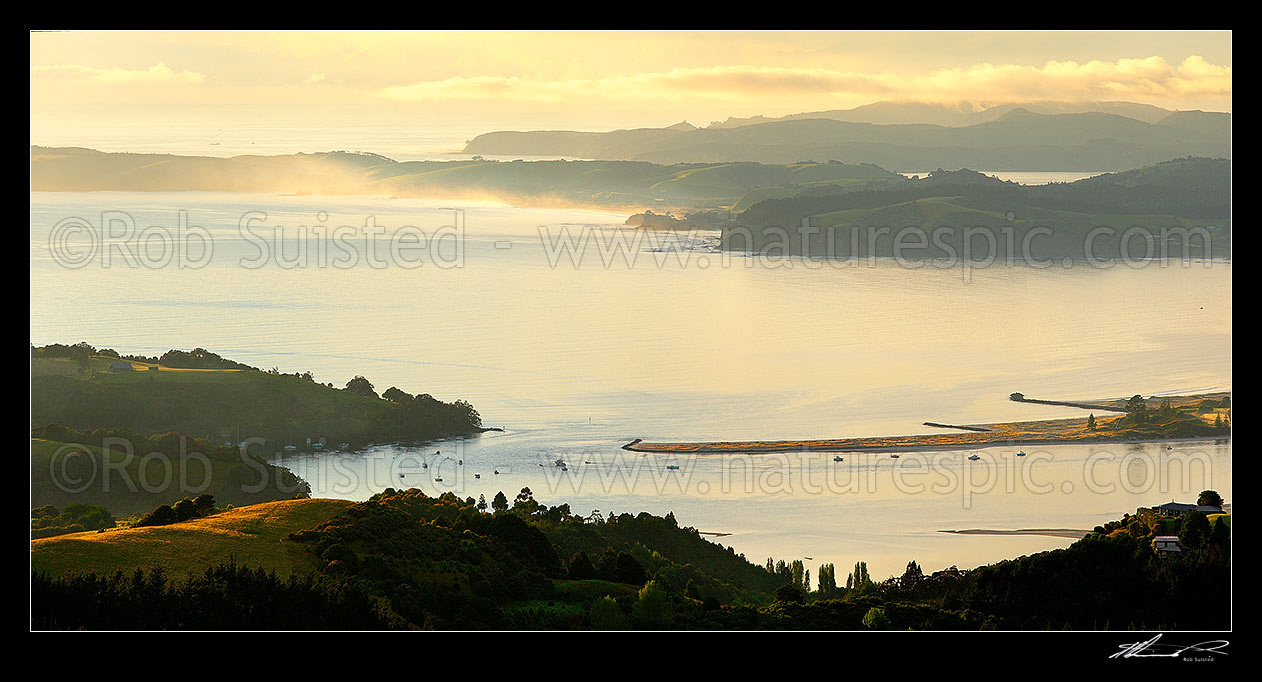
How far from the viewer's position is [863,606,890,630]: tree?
15732 mm

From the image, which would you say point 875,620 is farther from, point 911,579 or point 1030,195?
point 1030,195

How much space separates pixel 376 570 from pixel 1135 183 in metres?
20.2

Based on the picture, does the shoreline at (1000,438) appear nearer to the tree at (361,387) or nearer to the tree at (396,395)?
the tree at (396,395)

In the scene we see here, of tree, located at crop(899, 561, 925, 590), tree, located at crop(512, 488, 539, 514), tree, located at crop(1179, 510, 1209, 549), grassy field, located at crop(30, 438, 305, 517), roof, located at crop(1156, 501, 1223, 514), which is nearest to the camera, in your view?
tree, located at crop(1179, 510, 1209, 549)

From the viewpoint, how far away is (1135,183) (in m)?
28.7

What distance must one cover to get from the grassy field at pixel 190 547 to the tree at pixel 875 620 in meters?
6.93

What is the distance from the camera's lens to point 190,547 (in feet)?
52.6

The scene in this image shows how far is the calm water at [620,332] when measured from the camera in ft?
86.6

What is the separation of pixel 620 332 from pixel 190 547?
14629 mm

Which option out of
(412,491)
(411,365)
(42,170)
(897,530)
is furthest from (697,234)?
(42,170)

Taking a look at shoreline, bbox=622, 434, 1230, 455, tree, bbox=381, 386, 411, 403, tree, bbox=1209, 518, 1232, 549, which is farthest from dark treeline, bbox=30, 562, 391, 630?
tree, bbox=381, 386, 411, 403
